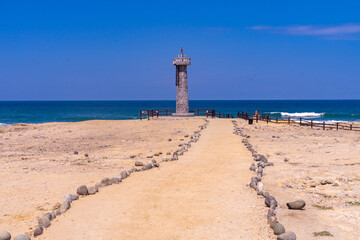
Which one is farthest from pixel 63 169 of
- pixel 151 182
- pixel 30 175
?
pixel 151 182

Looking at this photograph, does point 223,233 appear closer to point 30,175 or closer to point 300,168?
point 300,168

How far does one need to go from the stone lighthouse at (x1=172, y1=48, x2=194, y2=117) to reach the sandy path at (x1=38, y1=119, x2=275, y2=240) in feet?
106

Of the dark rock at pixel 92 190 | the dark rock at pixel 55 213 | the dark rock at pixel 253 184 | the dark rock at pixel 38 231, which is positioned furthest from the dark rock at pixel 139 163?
the dark rock at pixel 38 231

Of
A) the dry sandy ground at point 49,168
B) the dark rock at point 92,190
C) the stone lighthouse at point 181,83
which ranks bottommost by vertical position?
the dry sandy ground at point 49,168

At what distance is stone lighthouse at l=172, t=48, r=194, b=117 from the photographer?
4422cm

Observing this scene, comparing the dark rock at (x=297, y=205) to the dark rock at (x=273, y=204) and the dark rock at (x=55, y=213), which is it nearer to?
the dark rock at (x=273, y=204)

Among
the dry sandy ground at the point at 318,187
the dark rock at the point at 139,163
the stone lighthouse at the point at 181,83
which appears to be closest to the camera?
the dry sandy ground at the point at 318,187

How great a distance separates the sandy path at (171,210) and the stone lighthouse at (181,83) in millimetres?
32309

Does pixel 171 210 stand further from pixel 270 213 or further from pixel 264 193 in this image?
pixel 264 193

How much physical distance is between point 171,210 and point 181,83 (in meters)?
36.8

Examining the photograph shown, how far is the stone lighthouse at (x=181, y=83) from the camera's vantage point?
4422cm

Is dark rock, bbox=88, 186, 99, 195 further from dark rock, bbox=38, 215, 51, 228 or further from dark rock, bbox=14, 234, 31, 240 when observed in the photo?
dark rock, bbox=14, 234, 31, 240

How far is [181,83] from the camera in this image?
44719 millimetres

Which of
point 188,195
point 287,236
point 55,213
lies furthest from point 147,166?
point 287,236
